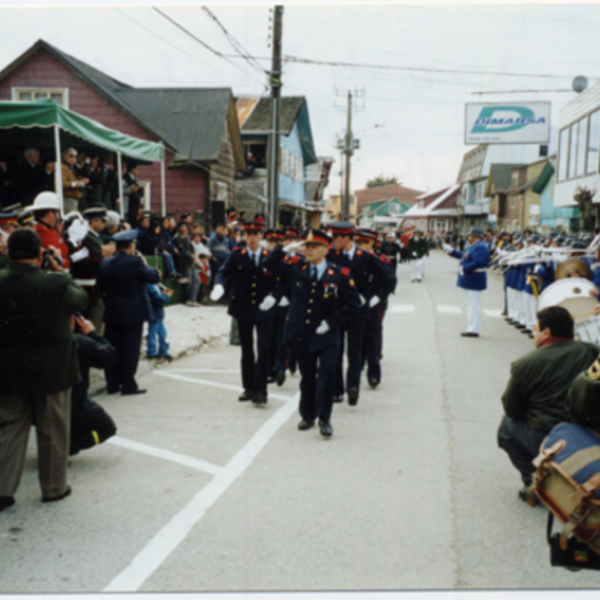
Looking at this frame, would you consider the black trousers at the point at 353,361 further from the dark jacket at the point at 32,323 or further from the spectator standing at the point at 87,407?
the dark jacket at the point at 32,323

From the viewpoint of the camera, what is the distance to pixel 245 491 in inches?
198

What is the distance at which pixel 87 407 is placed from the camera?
5523mm

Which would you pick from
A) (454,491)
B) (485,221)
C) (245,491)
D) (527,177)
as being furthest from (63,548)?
(485,221)

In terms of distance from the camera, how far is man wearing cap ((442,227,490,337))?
13062 millimetres

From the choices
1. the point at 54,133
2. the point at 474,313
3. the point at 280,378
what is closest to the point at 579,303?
the point at 280,378

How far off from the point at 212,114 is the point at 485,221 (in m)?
49.9

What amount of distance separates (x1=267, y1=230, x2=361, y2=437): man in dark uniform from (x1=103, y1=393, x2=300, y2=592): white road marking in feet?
1.74

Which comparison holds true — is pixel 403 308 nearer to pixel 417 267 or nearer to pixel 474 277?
pixel 474 277

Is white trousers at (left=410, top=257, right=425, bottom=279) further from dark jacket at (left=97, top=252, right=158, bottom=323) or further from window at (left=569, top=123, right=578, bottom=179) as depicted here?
dark jacket at (left=97, top=252, right=158, bottom=323)

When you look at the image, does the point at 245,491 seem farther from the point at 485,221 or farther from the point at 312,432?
the point at 485,221

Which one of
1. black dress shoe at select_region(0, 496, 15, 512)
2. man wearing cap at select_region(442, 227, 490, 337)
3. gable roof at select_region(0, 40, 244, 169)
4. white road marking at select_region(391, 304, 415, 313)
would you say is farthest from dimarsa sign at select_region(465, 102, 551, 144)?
black dress shoe at select_region(0, 496, 15, 512)

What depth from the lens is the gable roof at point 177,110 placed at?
23.5m

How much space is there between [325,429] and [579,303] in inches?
106

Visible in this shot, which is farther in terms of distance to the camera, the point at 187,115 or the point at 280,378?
the point at 187,115
